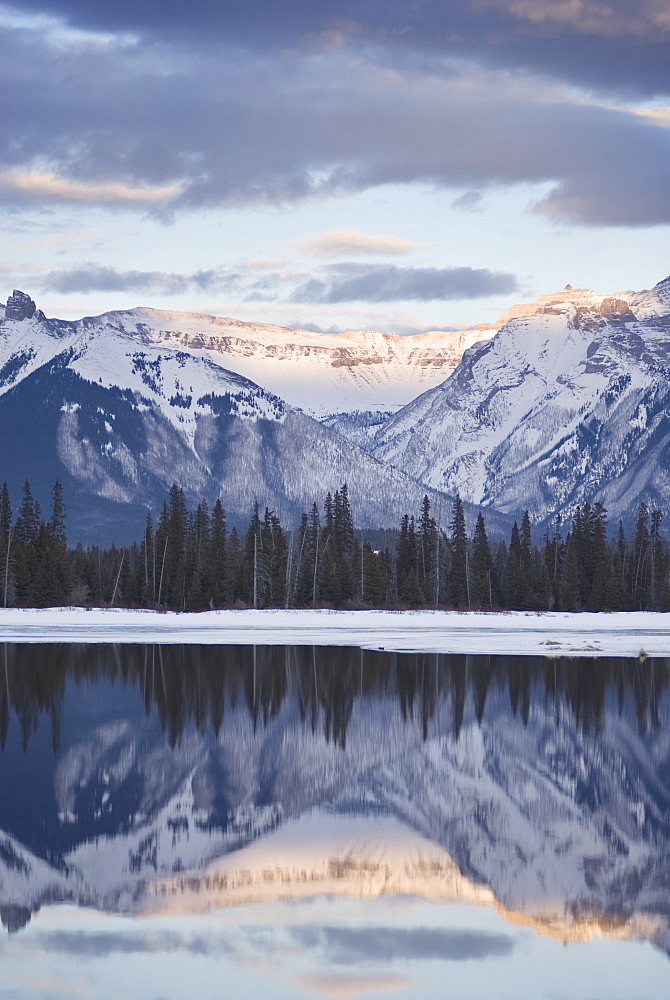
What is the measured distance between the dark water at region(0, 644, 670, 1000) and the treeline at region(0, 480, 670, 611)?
91.9 metres

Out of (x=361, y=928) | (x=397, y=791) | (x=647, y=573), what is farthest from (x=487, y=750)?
(x=647, y=573)

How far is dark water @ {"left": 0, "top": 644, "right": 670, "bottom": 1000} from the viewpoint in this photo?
56.0 feet

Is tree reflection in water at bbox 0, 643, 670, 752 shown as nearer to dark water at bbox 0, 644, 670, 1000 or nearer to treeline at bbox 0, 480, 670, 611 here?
dark water at bbox 0, 644, 670, 1000

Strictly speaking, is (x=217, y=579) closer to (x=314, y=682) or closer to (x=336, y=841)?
(x=314, y=682)

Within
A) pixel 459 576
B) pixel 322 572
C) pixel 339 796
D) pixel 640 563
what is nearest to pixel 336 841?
pixel 339 796

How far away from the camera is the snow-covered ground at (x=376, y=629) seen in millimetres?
77062

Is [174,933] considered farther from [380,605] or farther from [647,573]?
[647,573]

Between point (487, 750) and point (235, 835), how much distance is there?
11.4m

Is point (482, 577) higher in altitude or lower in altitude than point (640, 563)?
lower

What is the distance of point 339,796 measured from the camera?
88.6ft

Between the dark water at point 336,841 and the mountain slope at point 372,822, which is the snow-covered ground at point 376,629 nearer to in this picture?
the dark water at point 336,841

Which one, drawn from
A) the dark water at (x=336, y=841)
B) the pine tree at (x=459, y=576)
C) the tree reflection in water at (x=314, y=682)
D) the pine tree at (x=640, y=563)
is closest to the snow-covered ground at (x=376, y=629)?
the tree reflection in water at (x=314, y=682)

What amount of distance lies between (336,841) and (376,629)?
3048 inches

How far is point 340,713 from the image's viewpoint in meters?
40.7
